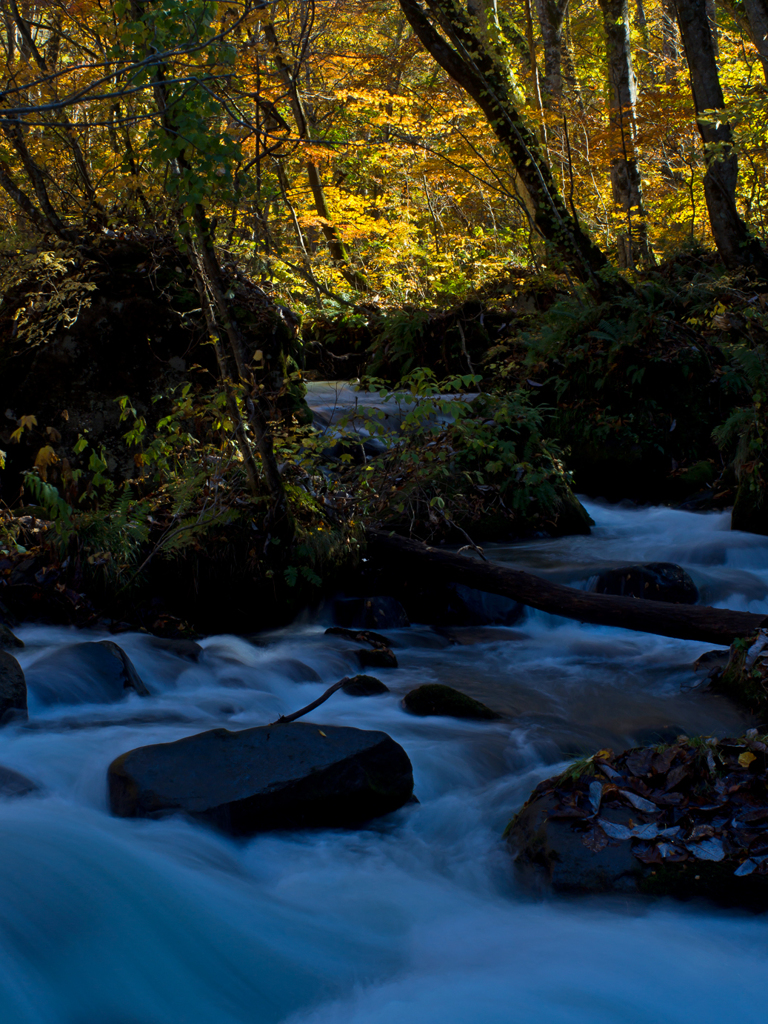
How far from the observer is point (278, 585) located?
6.63 metres

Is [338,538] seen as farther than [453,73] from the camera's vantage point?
No

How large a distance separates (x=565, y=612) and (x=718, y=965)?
3146mm

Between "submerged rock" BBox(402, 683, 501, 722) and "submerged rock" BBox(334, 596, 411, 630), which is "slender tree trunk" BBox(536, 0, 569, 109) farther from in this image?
"submerged rock" BBox(402, 683, 501, 722)

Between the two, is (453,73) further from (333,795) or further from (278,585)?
(333,795)

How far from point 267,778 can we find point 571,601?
287 cm

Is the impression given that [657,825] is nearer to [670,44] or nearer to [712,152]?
[712,152]

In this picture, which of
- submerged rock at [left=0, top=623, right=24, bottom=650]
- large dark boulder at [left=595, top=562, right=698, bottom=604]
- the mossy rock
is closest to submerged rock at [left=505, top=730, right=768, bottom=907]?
the mossy rock

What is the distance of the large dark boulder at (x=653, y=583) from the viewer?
6801 mm

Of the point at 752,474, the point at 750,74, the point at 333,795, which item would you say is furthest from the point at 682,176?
the point at 333,795

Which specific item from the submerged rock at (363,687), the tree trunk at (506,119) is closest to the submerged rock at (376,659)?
the submerged rock at (363,687)

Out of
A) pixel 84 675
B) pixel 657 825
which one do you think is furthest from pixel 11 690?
pixel 657 825

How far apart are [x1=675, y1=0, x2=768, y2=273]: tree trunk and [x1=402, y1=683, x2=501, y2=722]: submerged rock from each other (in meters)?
9.76

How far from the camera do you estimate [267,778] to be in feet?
11.5

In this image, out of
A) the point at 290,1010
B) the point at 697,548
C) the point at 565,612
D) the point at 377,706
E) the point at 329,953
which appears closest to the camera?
the point at 290,1010
